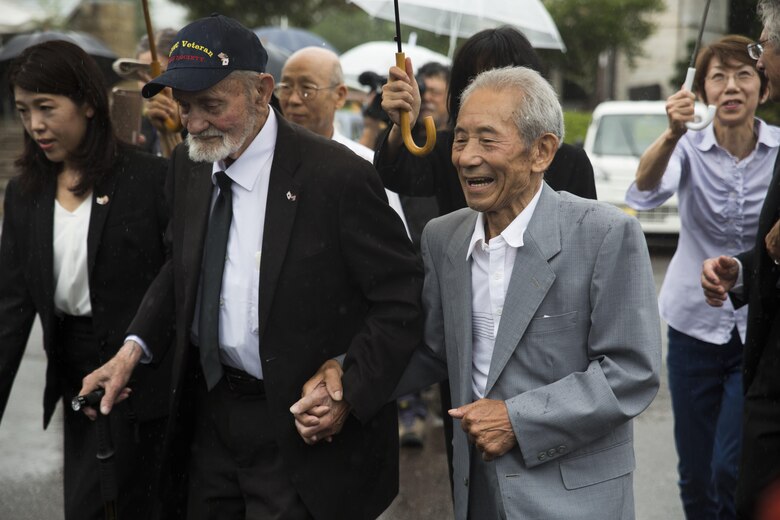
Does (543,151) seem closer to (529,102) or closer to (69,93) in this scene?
(529,102)

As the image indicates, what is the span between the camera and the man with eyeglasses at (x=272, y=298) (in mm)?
3184

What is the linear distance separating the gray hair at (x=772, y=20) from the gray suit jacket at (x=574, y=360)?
751mm

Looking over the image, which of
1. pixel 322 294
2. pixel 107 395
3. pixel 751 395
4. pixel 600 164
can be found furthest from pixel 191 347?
pixel 600 164

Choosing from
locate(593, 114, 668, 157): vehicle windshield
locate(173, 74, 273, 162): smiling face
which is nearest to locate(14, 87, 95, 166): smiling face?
locate(173, 74, 273, 162): smiling face

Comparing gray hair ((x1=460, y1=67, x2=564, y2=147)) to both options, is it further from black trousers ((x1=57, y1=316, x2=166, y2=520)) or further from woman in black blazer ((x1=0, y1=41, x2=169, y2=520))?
black trousers ((x1=57, y1=316, x2=166, y2=520))

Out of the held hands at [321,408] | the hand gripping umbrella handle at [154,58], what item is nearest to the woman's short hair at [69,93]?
the hand gripping umbrella handle at [154,58]

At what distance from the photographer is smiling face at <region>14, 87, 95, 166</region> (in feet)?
13.4

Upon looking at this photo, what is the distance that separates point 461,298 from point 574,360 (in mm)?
374

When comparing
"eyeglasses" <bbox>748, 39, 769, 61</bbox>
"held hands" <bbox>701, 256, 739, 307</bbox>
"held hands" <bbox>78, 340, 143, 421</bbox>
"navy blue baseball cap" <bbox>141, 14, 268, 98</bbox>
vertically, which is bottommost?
"held hands" <bbox>78, 340, 143, 421</bbox>

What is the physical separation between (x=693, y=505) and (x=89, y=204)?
114 inches

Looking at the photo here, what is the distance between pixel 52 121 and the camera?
4094 mm

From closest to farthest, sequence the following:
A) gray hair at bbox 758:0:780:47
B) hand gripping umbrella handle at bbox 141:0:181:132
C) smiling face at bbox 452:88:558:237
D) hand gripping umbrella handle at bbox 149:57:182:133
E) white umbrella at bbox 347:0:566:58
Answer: smiling face at bbox 452:88:558:237 → gray hair at bbox 758:0:780:47 → hand gripping umbrella handle at bbox 141:0:181:132 → hand gripping umbrella handle at bbox 149:57:182:133 → white umbrella at bbox 347:0:566:58

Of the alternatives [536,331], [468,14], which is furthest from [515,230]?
[468,14]

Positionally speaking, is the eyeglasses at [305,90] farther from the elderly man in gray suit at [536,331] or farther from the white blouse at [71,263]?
the elderly man in gray suit at [536,331]
